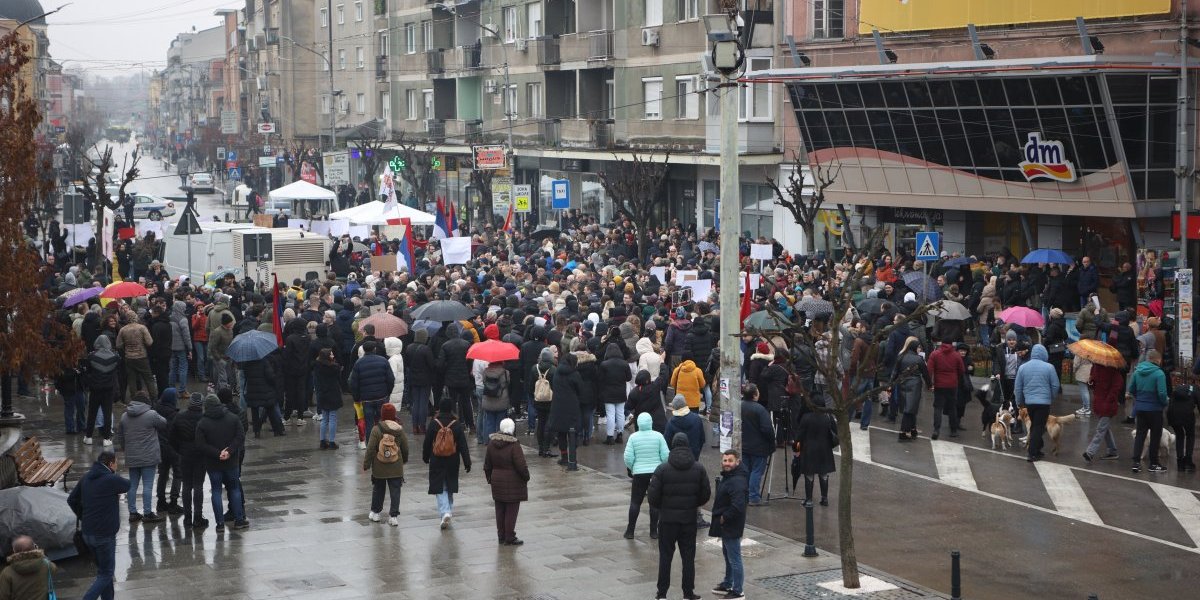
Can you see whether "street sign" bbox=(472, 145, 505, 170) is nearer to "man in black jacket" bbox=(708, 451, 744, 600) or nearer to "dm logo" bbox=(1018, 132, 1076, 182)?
"dm logo" bbox=(1018, 132, 1076, 182)

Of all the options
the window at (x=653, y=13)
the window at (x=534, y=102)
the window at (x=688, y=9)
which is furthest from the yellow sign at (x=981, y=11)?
the window at (x=534, y=102)

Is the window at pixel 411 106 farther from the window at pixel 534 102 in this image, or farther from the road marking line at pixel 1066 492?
the road marking line at pixel 1066 492

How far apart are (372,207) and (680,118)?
11.1m

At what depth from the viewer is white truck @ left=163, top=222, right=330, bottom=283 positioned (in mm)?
34531

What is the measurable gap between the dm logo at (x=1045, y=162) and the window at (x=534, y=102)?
82.3ft

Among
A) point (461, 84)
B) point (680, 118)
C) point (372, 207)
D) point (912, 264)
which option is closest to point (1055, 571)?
point (912, 264)

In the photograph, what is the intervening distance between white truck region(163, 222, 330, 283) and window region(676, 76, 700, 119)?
13.2 meters

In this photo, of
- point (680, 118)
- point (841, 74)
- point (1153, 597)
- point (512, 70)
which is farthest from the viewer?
point (512, 70)

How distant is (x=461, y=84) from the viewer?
2534 inches

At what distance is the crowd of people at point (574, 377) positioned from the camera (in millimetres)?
14978

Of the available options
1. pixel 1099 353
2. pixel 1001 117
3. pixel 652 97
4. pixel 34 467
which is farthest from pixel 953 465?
pixel 652 97

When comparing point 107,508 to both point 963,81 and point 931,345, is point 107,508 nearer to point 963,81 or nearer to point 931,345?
point 931,345

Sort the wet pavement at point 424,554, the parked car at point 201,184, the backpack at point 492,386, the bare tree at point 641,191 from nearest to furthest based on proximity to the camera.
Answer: the wet pavement at point 424,554, the backpack at point 492,386, the bare tree at point 641,191, the parked car at point 201,184

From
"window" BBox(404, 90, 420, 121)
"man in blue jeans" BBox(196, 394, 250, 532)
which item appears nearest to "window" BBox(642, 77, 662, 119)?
"window" BBox(404, 90, 420, 121)
